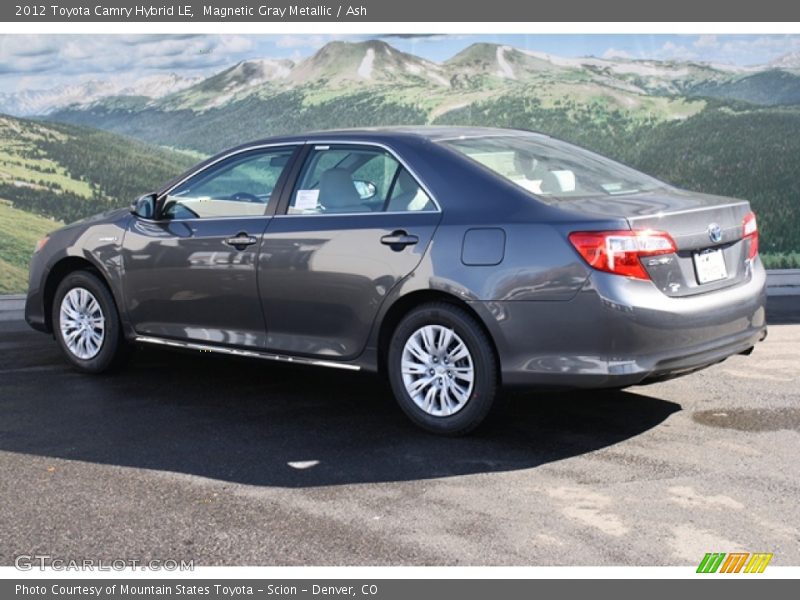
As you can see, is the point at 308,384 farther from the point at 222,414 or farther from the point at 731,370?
the point at 731,370

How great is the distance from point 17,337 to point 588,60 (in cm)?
816

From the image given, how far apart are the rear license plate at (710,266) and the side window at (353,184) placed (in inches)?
56.8

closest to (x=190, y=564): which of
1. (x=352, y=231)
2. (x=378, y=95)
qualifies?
(x=352, y=231)

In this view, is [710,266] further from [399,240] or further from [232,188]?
[232,188]

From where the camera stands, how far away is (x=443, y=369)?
262 inches

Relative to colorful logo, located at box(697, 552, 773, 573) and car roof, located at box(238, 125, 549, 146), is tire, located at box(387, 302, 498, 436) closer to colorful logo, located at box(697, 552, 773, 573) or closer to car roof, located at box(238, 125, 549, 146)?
car roof, located at box(238, 125, 549, 146)

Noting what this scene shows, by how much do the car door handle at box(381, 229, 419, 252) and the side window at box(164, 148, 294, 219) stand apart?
104 centimetres

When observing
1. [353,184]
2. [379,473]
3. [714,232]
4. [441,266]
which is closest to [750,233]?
[714,232]

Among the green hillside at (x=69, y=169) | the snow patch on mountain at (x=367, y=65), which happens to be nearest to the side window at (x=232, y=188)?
the green hillside at (x=69, y=169)

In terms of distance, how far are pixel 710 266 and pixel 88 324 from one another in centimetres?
419

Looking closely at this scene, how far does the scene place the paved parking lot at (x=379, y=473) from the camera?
201 inches

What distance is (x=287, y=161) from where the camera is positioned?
7512mm

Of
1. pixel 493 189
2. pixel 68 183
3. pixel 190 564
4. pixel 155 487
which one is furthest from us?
pixel 68 183

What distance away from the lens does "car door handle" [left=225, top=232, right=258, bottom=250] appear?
744cm
